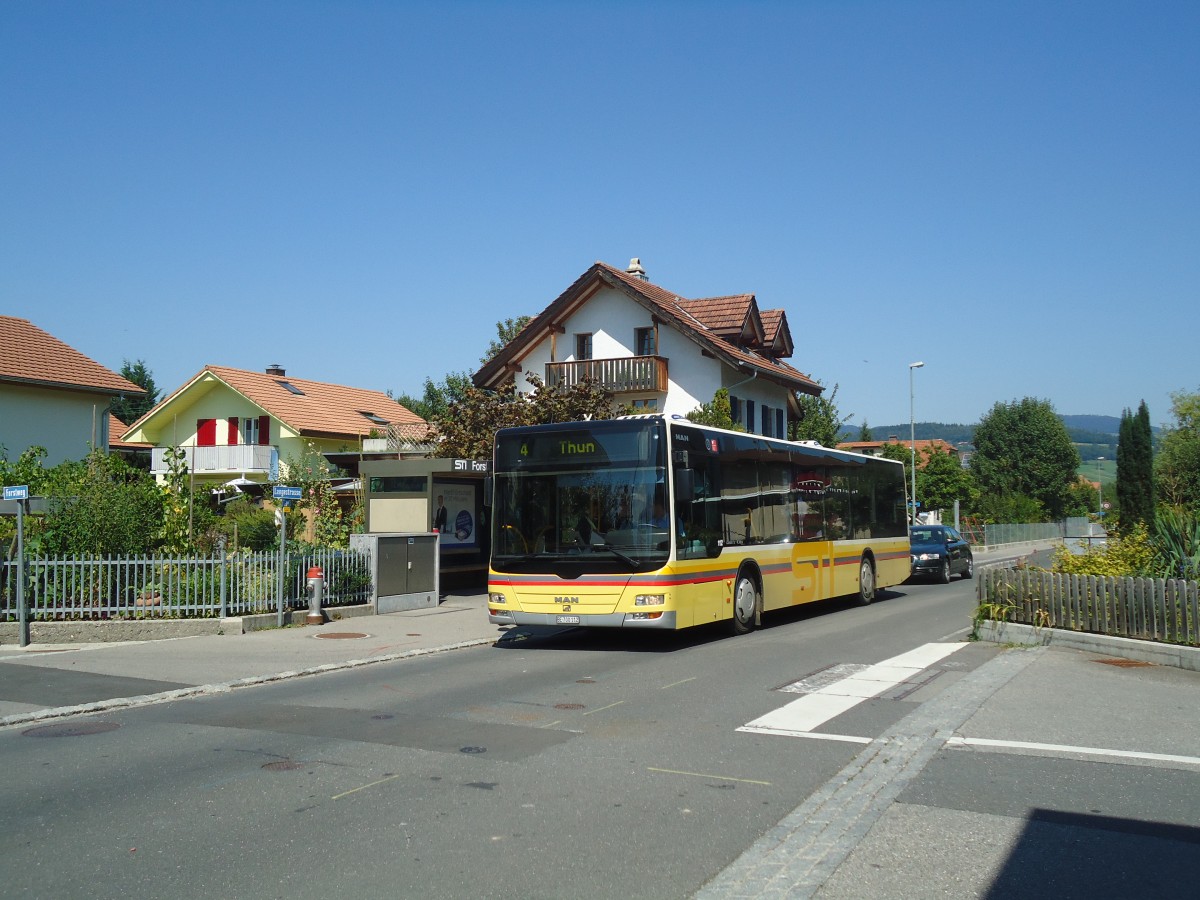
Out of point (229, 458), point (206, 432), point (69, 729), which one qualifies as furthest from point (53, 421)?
point (69, 729)

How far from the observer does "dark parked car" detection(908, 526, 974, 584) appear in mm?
29875

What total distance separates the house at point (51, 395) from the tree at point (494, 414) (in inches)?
556

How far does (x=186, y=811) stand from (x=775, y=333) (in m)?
37.2

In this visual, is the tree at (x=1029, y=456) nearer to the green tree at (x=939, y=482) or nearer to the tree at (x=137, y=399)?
the green tree at (x=939, y=482)

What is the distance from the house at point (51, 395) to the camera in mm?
34000

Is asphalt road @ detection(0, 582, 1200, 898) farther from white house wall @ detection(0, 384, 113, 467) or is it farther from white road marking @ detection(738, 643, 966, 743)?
white house wall @ detection(0, 384, 113, 467)

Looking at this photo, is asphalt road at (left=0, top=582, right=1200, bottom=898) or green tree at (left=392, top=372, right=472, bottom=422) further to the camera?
green tree at (left=392, top=372, right=472, bottom=422)

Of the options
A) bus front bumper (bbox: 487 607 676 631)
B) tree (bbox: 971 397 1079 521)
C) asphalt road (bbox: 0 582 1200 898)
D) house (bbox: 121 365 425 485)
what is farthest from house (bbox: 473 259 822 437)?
tree (bbox: 971 397 1079 521)

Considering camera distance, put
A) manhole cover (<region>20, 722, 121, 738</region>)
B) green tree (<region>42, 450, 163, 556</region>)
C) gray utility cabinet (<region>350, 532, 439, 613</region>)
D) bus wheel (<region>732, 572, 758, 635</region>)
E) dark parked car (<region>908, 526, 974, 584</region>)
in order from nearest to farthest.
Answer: manhole cover (<region>20, 722, 121, 738</region>) < bus wheel (<region>732, 572, 758, 635</region>) < green tree (<region>42, 450, 163, 556</region>) < gray utility cabinet (<region>350, 532, 439, 613</region>) < dark parked car (<region>908, 526, 974, 584</region>)

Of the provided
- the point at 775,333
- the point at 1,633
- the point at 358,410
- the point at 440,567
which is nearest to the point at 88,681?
the point at 1,633

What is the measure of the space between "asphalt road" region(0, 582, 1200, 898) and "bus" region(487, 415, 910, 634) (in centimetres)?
232

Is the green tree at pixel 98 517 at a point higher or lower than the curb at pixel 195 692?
higher

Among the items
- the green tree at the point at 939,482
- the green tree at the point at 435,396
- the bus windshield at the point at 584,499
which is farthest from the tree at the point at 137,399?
the bus windshield at the point at 584,499

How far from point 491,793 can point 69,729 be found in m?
4.56
